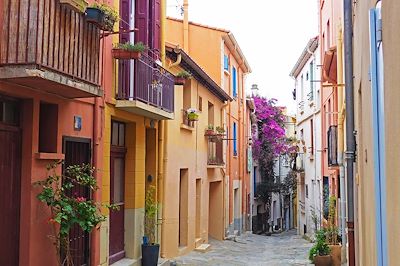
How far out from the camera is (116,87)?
1018 centimetres

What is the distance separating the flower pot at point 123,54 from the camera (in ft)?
32.6

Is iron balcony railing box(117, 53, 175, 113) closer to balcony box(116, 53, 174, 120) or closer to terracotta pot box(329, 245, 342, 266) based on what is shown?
balcony box(116, 53, 174, 120)

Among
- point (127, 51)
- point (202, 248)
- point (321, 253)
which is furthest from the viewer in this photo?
point (202, 248)

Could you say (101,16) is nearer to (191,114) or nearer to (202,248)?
(191,114)

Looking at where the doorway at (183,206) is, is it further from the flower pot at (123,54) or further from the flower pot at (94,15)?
the flower pot at (94,15)

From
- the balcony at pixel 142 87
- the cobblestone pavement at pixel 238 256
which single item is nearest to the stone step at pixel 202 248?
the cobblestone pavement at pixel 238 256

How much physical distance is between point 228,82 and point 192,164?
8.16 metres

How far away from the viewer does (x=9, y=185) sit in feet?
23.0

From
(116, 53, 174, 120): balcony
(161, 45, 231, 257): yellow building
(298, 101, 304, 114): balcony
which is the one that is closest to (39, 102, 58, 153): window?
(116, 53, 174, 120): balcony

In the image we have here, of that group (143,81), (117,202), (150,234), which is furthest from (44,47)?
(150,234)

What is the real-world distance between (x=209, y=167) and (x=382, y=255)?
15636mm

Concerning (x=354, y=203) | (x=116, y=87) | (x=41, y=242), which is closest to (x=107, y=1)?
(x=116, y=87)

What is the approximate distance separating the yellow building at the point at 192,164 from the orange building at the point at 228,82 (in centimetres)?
106

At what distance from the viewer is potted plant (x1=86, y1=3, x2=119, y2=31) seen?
7.50m
